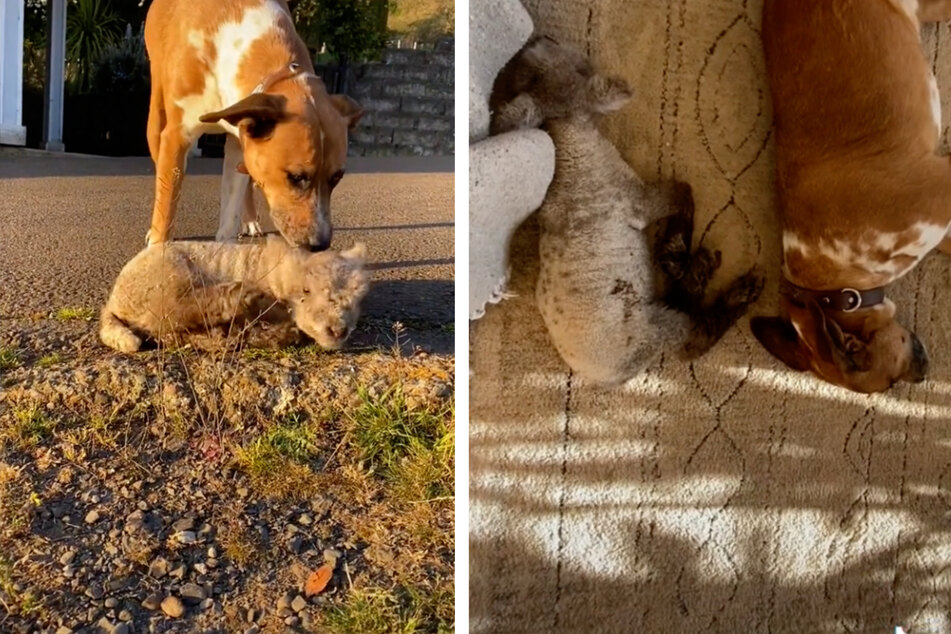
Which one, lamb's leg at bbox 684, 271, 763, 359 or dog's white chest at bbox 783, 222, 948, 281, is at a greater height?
dog's white chest at bbox 783, 222, 948, 281

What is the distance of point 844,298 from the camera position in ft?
4.17

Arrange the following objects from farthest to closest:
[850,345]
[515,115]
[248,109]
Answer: [850,345] → [515,115] → [248,109]

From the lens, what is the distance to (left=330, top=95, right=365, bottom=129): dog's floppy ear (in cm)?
102

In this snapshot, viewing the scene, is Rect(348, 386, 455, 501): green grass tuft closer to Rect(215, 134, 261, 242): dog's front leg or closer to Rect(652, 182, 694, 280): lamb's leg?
Rect(215, 134, 261, 242): dog's front leg

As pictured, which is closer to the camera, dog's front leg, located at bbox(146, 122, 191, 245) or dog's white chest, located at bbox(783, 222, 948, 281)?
dog's front leg, located at bbox(146, 122, 191, 245)

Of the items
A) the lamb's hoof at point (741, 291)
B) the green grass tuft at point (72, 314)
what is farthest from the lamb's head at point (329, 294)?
the lamb's hoof at point (741, 291)

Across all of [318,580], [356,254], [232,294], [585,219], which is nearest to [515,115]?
[585,219]

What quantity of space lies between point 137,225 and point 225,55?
223 millimetres

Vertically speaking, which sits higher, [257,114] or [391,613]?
[257,114]

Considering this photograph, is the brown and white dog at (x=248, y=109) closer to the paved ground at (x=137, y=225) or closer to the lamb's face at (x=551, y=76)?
the paved ground at (x=137, y=225)

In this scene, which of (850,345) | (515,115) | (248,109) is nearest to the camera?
(248,109)

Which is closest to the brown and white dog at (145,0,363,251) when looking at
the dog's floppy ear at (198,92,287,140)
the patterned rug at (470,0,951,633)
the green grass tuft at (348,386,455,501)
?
the dog's floppy ear at (198,92,287,140)

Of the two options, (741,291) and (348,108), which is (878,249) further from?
(348,108)

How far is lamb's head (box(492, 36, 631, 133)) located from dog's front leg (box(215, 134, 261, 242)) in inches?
13.5
